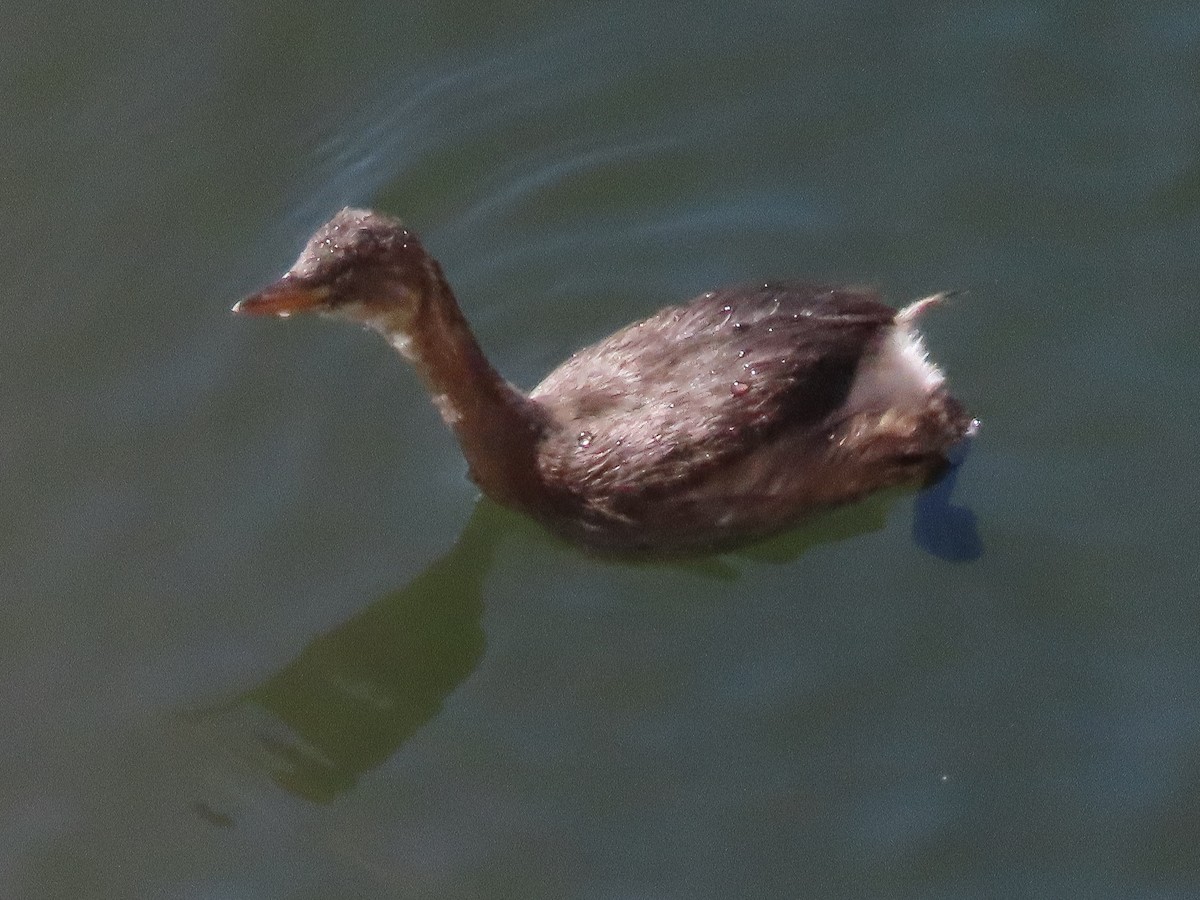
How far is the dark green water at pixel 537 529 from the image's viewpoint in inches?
219

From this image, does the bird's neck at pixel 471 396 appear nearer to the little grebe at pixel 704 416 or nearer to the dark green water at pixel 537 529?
the little grebe at pixel 704 416

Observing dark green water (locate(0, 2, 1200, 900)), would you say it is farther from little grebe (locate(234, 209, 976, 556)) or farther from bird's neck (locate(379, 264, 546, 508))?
bird's neck (locate(379, 264, 546, 508))

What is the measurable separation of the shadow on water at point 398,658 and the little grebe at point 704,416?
0.10 m

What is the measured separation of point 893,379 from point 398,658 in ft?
6.12

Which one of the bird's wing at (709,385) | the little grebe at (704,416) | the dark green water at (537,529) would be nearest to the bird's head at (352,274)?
the little grebe at (704,416)

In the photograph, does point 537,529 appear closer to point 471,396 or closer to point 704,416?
point 471,396

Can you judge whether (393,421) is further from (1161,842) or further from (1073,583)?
(1161,842)

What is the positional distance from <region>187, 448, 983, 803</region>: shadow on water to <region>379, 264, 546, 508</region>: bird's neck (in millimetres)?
328

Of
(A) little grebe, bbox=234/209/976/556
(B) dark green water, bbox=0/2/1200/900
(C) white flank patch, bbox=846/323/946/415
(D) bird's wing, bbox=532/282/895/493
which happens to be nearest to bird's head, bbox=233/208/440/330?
(A) little grebe, bbox=234/209/976/556

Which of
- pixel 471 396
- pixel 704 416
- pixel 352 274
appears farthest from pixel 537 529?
pixel 352 274

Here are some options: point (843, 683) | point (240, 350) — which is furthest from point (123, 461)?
point (843, 683)

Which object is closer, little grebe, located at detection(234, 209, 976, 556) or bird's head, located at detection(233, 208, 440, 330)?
bird's head, located at detection(233, 208, 440, 330)

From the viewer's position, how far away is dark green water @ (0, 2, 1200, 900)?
557 centimetres

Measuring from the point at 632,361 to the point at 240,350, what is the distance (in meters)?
1.64
